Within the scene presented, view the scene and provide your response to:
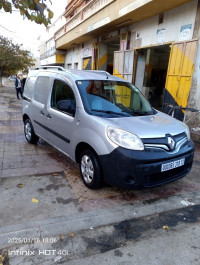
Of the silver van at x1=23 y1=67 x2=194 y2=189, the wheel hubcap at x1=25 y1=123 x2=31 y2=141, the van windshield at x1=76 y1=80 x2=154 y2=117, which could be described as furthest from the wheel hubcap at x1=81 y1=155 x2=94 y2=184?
the wheel hubcap at x1=25 y1=123 x2=31 y2=141

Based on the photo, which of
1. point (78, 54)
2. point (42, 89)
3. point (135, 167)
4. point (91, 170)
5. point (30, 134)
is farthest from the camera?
point (78, 54)

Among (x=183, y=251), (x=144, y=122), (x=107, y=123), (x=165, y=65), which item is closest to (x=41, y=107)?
(x=107, y=123)

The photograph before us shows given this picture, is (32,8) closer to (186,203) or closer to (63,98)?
(63,98)

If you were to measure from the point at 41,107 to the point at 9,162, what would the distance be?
129 centimetres

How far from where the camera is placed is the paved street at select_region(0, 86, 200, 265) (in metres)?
2.13

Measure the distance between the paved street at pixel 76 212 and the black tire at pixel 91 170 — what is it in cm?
17

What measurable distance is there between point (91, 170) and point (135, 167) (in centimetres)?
76

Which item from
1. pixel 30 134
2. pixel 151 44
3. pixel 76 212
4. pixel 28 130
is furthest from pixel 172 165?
pixel 151 44

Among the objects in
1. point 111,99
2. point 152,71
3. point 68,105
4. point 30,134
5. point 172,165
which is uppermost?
point 152,71

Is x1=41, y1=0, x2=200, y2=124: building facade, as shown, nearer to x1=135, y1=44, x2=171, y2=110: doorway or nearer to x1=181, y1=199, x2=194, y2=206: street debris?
x1=135, y1=44, x2=171, y2=110: doorway

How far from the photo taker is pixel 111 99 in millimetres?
3537

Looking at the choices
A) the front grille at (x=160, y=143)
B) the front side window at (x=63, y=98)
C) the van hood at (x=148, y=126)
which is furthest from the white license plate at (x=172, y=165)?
the front side window at (x=63, y=98)

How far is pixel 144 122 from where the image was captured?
3.06m

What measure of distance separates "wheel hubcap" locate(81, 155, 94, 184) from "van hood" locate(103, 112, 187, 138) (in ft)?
2.25
